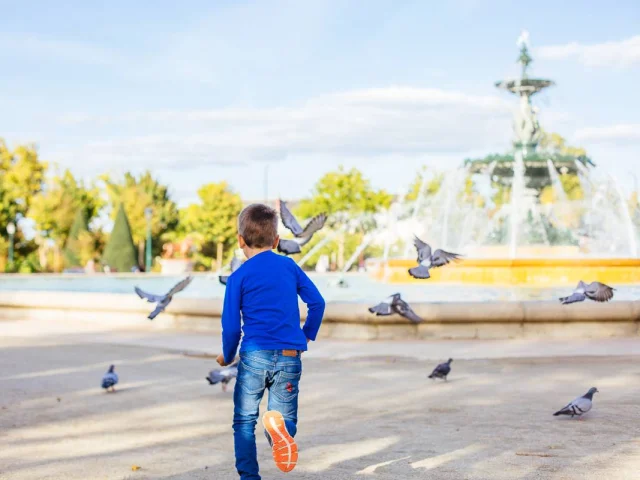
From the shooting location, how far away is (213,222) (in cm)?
6750

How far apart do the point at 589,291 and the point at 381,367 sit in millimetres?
2438

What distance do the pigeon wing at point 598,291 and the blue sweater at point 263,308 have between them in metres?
6.53

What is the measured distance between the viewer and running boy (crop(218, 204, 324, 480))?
13.9ft

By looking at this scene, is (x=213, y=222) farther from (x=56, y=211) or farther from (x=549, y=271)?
(x=549, y=271)

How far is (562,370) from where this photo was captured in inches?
390

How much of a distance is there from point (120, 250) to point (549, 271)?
108ft

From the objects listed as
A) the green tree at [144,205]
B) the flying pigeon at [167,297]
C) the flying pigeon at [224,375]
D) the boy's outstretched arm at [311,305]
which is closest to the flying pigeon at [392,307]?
the flying pigeon at [167,297]

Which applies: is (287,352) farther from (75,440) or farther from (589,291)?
(589,291)

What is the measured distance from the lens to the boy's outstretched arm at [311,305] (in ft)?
14.2

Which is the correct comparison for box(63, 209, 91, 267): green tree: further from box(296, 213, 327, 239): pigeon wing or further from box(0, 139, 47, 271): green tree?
box(296, 213, 327, 239): pigeon wing

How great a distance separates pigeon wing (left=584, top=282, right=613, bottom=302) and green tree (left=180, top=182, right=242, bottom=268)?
55.7 meters

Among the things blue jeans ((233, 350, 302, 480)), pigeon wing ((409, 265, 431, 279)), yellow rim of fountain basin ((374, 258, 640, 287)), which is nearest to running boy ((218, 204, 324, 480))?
blue jeans ((233, 350, 302, 480))

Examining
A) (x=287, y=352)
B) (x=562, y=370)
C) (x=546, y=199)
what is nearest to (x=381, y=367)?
(x=562, y=370)

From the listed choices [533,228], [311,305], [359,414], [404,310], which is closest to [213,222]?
[533,228]
